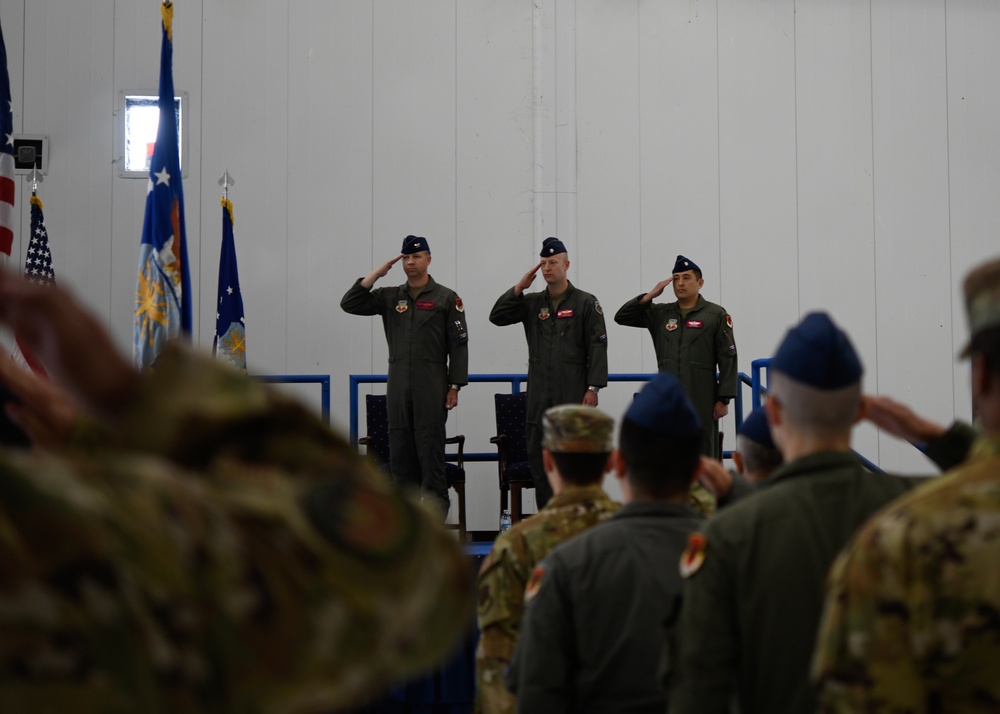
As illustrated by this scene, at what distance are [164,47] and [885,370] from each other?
570 cm

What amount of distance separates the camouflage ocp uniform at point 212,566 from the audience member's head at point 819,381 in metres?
0.84

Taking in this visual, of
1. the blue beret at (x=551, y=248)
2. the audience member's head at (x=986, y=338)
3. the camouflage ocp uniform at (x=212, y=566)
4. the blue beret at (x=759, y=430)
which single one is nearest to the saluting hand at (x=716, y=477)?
the blue beret at (x=759, y=430)

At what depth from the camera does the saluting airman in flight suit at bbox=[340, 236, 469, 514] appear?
624 centimetres

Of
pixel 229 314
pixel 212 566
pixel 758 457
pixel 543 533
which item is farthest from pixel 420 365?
pixel 212 566

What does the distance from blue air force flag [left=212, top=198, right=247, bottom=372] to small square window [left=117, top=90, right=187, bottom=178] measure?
1.52 m

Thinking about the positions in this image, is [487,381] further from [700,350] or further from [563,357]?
[700,350]

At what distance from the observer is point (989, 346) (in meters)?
1.02

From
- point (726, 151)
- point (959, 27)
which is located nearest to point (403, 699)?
point (726, 151)

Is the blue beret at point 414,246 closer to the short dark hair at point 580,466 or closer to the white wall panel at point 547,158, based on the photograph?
the white wall panel at point 547,158

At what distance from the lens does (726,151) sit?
26.3 feet

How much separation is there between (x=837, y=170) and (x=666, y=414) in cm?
691

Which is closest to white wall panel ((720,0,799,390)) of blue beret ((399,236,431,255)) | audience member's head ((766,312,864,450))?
blue beret ((399,236,431,255))

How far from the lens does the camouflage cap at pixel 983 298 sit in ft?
3.38

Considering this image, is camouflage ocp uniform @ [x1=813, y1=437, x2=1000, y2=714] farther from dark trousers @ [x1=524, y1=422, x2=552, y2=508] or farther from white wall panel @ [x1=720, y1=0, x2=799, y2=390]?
white wall panel @ [x1=720, y1=0, x2=799, y2=390]
